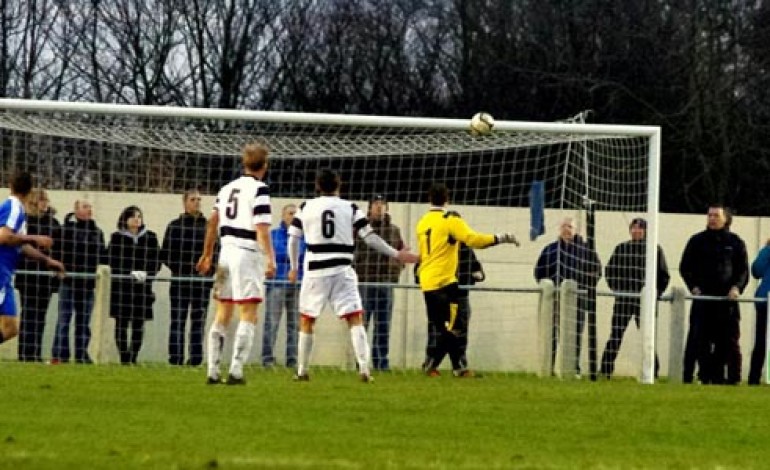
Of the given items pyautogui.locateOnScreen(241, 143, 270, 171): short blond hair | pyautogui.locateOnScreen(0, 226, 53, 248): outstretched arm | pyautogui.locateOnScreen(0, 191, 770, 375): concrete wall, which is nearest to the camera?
pyautogui.locateOnScreen(241, 143, 270, 171): short blond hair

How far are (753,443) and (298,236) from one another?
6.91 meters

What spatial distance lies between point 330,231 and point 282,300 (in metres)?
5.17

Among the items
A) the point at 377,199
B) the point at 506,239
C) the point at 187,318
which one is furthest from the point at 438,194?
the point at 187,318

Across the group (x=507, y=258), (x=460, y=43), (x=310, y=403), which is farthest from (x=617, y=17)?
(x=310, y=403)

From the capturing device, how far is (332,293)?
17.6m

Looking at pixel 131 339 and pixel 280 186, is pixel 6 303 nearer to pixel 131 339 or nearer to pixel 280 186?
→ pixel 131 339

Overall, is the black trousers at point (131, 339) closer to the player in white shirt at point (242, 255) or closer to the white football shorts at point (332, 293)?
the white football shorts at point (332, 293)

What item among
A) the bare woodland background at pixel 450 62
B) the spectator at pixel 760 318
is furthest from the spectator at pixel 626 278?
the bare woodland background at pixel 450 62

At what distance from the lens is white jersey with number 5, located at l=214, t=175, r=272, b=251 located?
15.8 metres

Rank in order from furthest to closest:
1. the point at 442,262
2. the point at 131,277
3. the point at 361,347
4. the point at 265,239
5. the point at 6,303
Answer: the point at 131,277 < the point at 442,262 < the point at 361,347 < the point at 6,303 < the point at 265,239

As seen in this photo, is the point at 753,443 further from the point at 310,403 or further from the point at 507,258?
the point at 507,258

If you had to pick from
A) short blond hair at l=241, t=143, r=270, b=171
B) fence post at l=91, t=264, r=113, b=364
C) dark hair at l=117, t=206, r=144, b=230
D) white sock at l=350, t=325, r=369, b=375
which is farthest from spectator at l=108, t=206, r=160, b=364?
short blond hair at l=241, t=143, r=270, b=171

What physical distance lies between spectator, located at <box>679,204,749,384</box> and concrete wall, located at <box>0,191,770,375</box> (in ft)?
3.51

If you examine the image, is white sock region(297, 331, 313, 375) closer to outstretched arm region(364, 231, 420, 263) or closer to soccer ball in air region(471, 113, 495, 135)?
outstretched arm region(364, 231, 420, 263)
